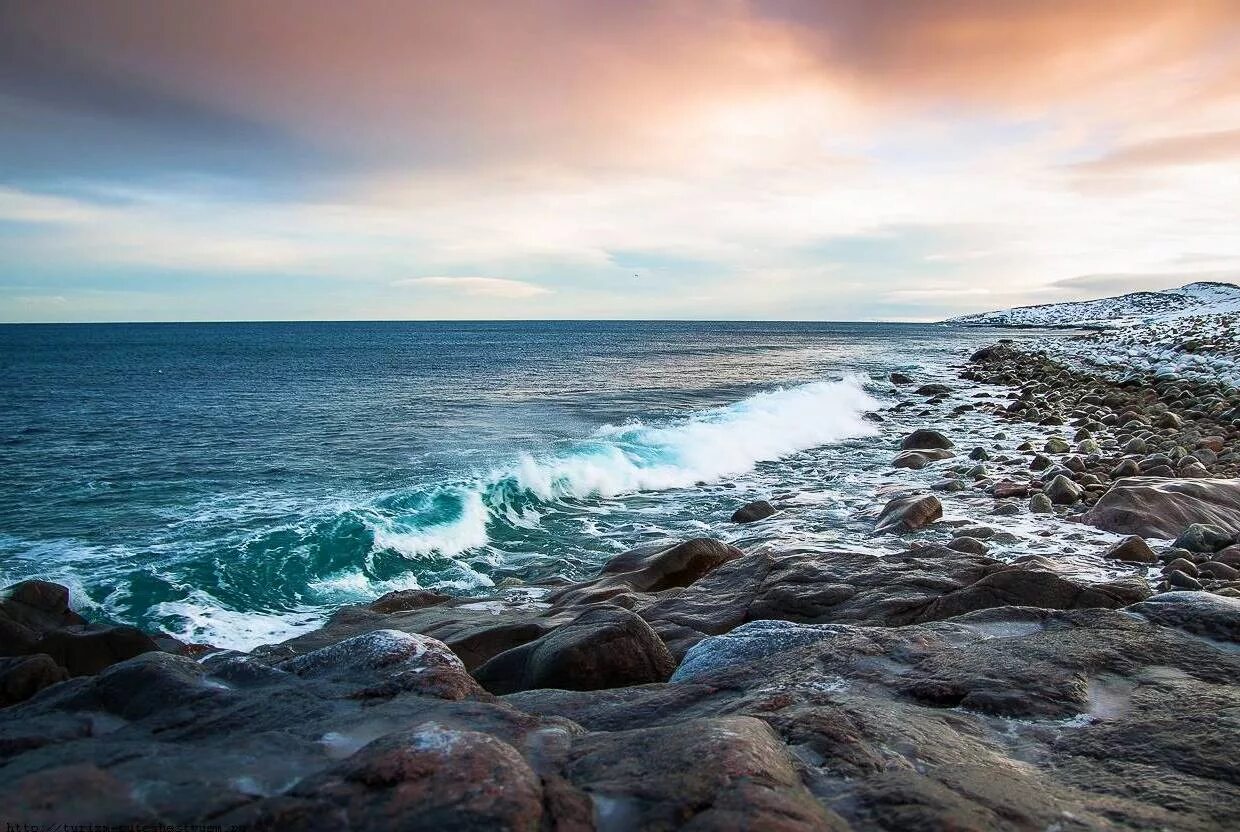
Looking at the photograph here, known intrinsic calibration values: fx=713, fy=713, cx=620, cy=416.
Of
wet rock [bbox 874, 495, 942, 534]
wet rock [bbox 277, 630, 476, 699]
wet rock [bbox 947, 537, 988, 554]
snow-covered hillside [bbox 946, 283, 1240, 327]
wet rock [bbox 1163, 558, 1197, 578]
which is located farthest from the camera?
snow-covered hillside [bbox 946, 283, 1240, 327]

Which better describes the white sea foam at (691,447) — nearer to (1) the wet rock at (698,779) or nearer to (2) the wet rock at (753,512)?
(2) the wet rock at (753,512)

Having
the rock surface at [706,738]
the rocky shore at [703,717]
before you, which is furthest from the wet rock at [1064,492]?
the rock surface at [706,738]

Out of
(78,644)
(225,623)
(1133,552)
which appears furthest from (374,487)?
(1133,552)

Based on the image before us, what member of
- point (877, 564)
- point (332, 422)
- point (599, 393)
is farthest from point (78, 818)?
point (599, 393)

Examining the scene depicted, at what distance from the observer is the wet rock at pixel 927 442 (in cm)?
2073

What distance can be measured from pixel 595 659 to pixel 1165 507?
33.7 ft

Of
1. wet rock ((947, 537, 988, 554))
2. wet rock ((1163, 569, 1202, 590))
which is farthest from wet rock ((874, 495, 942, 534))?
wet rock ((1163, 569, 1202, 590))

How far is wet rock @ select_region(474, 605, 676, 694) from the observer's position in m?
5.16

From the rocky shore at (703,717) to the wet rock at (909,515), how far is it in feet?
12.7

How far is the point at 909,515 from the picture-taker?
11891 millimetres

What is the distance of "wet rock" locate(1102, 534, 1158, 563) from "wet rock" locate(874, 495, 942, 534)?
8.99 feet

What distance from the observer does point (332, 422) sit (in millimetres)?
28500

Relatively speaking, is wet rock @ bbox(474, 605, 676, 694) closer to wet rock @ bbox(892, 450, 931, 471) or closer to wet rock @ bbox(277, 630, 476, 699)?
wet rock @ bbox(277, 630, 476, 699)

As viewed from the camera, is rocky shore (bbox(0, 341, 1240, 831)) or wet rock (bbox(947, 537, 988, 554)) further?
wet rock (bbox(947, 537, 988, 554))
